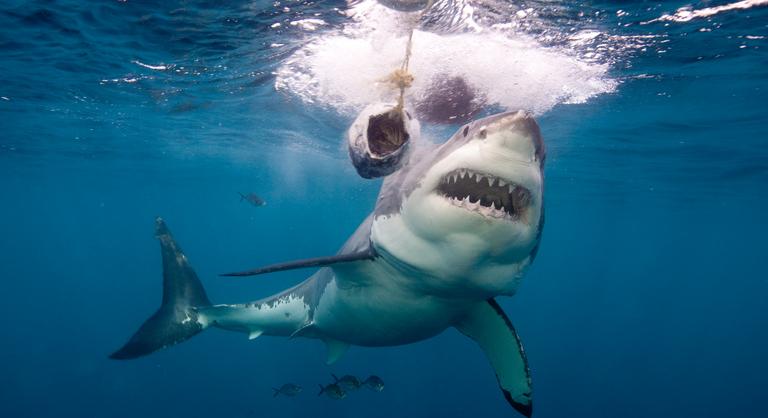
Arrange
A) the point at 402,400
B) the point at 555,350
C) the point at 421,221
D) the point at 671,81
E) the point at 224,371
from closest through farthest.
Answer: the point at 421,221 < the point at 671,81 < the point at 402,400 < the point at 224,371 < the point at 555,350

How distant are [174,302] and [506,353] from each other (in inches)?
221

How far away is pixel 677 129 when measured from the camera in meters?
16.8

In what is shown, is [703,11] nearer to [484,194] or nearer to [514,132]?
[484,194]

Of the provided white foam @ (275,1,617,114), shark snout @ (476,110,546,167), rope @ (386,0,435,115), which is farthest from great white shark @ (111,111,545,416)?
white foam @ (275,1,617,114)

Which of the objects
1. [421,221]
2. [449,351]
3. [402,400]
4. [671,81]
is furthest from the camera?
[449,351]

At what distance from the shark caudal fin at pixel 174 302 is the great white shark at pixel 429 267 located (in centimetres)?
2

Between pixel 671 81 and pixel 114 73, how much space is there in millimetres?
16406

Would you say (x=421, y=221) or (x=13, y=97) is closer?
(x=421, y=221)

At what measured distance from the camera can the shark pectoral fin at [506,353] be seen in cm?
512

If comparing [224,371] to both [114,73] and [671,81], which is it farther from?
[671,81]

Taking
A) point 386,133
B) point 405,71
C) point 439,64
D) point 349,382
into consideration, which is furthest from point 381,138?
point 439,64

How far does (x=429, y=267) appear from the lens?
3822mm

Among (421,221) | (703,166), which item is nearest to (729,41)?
(421,221)

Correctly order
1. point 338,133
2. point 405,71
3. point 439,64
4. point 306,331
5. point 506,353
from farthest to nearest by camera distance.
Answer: point 338,133 → point 439,64 → point 405,71 → point 306,331 → point 506,353
